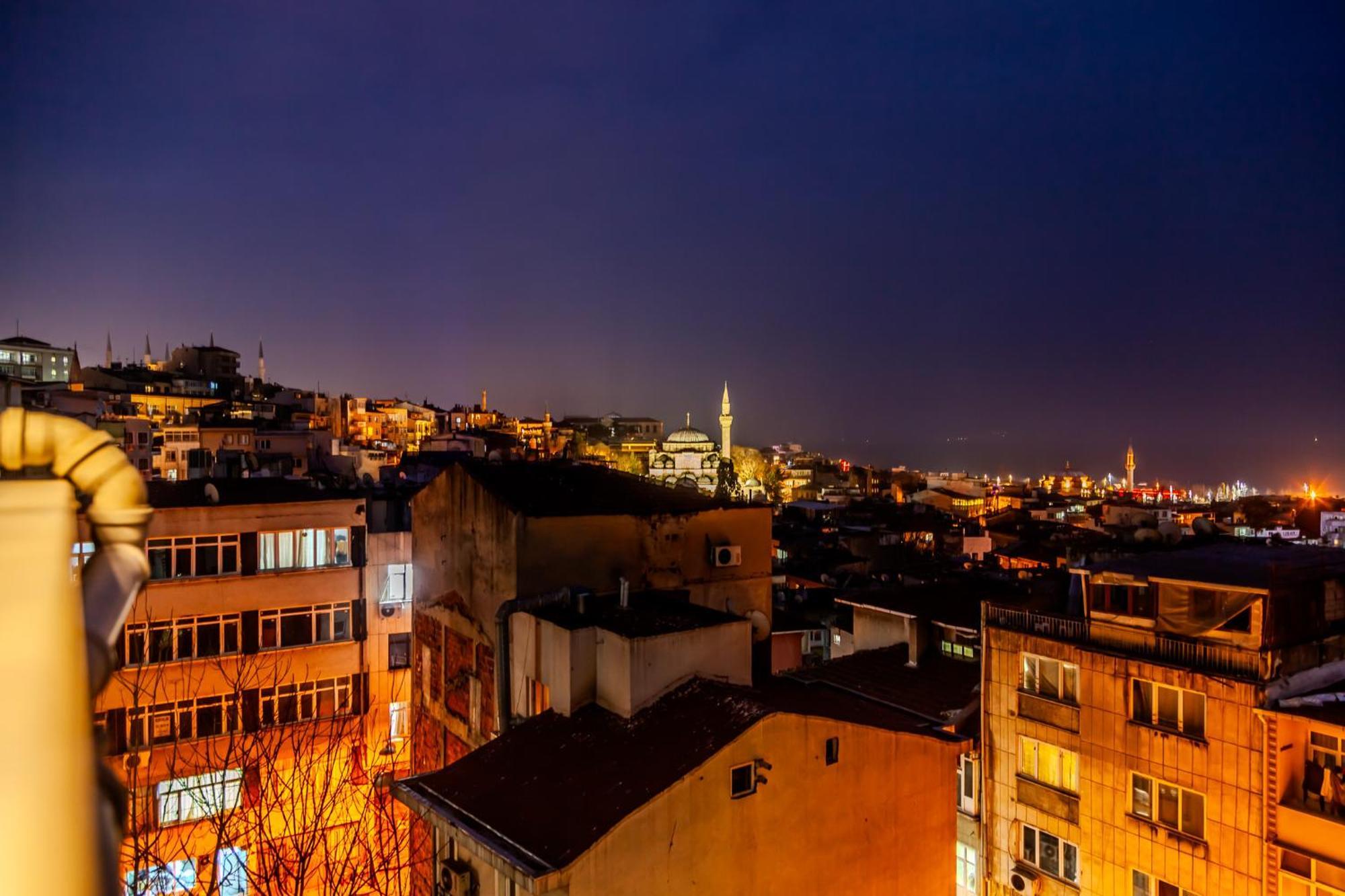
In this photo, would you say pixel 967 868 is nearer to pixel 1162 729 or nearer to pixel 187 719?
pixel 1162 729

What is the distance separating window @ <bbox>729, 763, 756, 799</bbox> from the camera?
9070mm

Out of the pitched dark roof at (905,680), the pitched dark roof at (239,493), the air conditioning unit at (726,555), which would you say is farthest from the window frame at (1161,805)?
the pitched dark roof at (239,493)

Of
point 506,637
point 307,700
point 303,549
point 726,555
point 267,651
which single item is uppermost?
point 726,555

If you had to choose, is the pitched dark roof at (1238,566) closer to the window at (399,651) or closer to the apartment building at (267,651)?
the apartment building at (267,651)

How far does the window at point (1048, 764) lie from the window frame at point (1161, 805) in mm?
845

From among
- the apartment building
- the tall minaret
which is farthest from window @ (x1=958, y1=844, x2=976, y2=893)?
the tall minaret

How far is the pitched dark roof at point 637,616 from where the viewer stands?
35.2 ft

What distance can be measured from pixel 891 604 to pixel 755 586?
360 cm

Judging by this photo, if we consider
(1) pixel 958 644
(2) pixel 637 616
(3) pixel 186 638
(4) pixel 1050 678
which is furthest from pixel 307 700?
(4) pixel 1050 678

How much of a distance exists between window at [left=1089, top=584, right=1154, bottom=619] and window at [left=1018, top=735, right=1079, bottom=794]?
227 centimetres

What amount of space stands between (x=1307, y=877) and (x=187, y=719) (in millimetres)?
18668

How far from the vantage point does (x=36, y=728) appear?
1.73 metres

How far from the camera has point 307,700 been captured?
17.8 meters

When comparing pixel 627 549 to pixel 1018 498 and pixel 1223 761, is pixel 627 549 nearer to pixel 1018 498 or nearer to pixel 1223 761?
pixel 1223 761
